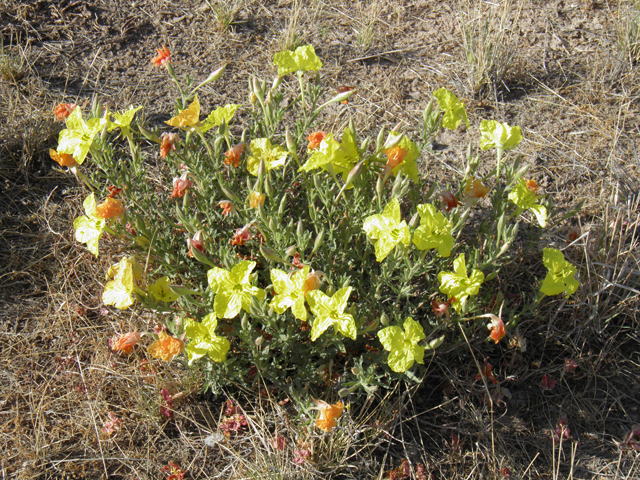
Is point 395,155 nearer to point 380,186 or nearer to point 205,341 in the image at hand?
point 380,186

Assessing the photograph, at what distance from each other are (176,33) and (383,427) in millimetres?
3445

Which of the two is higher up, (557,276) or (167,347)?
(557,276)

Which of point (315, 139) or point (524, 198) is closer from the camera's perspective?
point (524, 198)

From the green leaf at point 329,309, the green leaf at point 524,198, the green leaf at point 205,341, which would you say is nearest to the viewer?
the green leaf at point 329,309

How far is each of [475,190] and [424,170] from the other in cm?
99

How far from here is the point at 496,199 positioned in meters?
2.52

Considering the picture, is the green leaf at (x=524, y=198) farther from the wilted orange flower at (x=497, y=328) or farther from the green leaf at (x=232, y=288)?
the green leaf at (x=232, y=288)

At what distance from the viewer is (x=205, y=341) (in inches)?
83.0

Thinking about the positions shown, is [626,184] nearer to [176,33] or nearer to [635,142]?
[635,142]

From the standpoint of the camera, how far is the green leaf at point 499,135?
2473 millimetres

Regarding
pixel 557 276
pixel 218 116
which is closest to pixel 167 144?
pixel 218 116

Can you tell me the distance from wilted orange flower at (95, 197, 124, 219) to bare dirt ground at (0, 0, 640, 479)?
2.48 feet

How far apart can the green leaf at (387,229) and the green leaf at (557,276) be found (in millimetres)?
731

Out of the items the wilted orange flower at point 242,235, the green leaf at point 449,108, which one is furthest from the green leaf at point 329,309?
the green leaf at point 449,108
